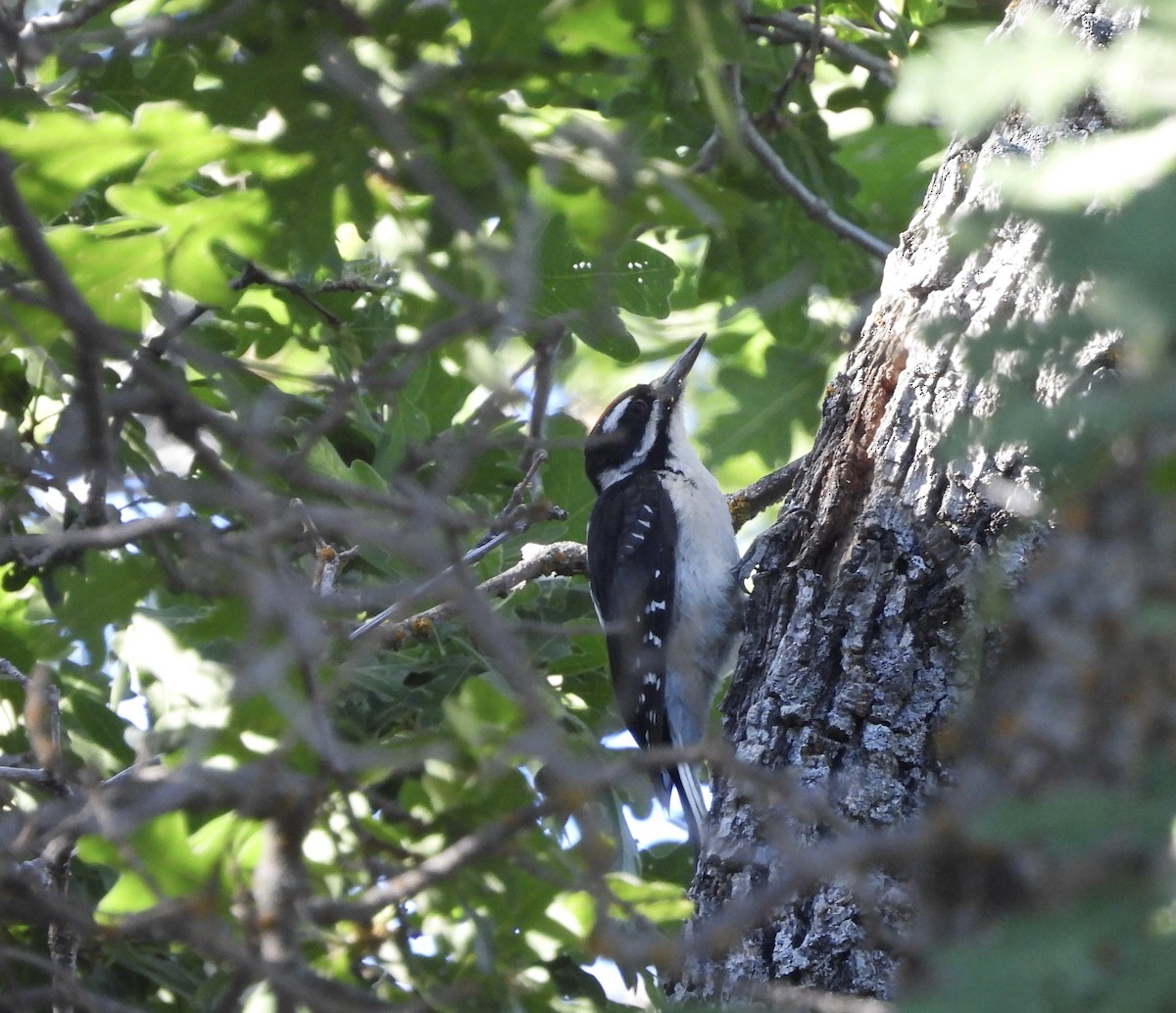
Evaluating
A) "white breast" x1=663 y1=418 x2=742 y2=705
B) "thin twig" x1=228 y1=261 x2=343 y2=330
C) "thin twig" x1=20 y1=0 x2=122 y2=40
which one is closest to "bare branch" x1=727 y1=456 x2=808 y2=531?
"white breast" x1=663 y1=418 x2=742 y2=705

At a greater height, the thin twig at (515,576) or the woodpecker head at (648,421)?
the woodpecker head at (648,421)

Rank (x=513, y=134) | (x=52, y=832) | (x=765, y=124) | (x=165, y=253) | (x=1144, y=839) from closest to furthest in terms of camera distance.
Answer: (x=1144, y=839)
(x=52, y=832)
(x=513, y=134)
(x=165, y=253)
(x=765, y=124)

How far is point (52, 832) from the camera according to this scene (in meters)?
1.69

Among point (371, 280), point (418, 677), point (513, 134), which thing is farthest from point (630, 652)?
point (513, 134)

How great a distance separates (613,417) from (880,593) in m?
2.65

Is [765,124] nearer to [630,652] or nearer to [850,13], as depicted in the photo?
[850,13]

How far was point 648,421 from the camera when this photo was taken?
5.53 metres

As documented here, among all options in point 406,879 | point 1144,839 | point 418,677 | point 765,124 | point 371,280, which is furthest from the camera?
point 765,124

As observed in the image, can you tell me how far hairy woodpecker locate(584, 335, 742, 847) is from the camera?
5.07 m

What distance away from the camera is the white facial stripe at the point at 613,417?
5.48 m

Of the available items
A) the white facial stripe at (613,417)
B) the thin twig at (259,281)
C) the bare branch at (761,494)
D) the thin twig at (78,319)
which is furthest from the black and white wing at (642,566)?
the thin twig at (78,319)

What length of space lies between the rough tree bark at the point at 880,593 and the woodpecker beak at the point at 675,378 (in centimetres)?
193

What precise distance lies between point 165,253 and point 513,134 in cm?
91

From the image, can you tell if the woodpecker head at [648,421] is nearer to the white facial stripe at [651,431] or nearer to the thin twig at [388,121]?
the white facial stripe at [651,431]
